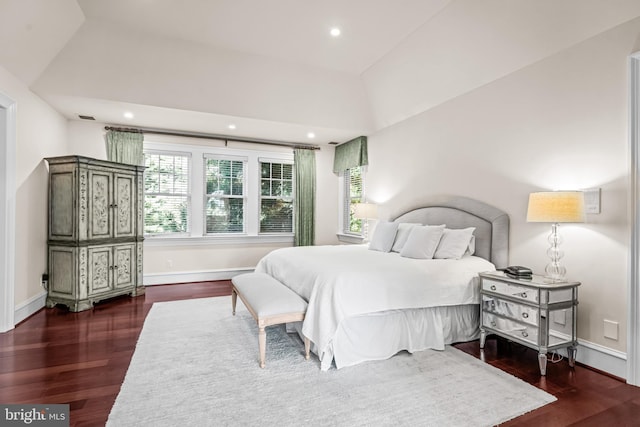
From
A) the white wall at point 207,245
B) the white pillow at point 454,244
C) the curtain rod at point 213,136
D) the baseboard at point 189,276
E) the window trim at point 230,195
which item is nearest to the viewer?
the white pillow at point 454,244

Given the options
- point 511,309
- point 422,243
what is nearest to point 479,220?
point 422,243

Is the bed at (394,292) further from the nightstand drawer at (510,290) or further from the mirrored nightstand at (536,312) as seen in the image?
the mirrored nightstand at (536,312)

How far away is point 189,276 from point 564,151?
5.29 metres

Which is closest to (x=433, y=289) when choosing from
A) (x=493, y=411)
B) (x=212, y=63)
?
(x=493, y=411)

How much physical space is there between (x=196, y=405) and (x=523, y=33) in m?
3.77

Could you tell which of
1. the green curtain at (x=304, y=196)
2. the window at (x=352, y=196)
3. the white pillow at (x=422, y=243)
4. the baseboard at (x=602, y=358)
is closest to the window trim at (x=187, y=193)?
the green curtain at (x=304, y=196)

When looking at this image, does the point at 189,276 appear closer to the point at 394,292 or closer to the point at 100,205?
the point at 100,205

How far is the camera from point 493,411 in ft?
6.50

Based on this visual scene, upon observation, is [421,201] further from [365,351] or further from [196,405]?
[196,405]

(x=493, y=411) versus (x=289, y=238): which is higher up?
(x=289, y=238)

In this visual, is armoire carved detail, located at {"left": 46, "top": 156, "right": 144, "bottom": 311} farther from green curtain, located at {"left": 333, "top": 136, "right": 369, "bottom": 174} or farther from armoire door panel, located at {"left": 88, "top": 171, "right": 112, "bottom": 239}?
green curtain, located at {"left": 333, "top": 136, "right": 369, "bottom": 174}

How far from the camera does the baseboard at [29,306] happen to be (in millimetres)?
3503

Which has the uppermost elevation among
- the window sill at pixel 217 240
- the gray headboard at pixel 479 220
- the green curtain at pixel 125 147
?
the green curtain at pixel 125 147

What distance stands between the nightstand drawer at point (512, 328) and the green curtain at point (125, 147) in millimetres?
5117
